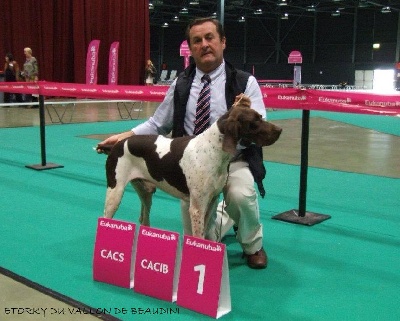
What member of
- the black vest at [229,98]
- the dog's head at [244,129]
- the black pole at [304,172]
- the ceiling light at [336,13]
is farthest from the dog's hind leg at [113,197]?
the ceiling light at [336,13]

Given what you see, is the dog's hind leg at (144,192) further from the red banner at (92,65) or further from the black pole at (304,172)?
the red banner at (92,65)

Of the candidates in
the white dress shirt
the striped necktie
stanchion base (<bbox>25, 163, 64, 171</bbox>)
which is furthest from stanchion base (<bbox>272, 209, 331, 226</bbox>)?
stanchion base (<bbox>25, 163, 64, 171</bbox>)

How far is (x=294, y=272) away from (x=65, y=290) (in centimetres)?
132

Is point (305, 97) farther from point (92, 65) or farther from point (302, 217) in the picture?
point (92, 65)

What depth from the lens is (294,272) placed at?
293 centimetres

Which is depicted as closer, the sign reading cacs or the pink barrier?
the sign reading cacs

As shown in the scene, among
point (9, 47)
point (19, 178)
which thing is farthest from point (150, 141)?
point (9, 47)

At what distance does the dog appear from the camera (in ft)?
8.05

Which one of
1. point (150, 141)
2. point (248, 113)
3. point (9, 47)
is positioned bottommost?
point (150, 141)

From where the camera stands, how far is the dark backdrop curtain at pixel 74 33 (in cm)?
1858

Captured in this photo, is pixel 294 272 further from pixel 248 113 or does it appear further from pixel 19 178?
pixel 19 178

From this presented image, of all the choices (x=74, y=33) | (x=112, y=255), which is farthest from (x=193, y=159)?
(x=74, y=33)

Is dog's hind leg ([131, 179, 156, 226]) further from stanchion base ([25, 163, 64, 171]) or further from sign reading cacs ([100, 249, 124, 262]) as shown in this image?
stanchion base ([25, 163, 64, 171])

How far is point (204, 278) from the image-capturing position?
2.33 meters
